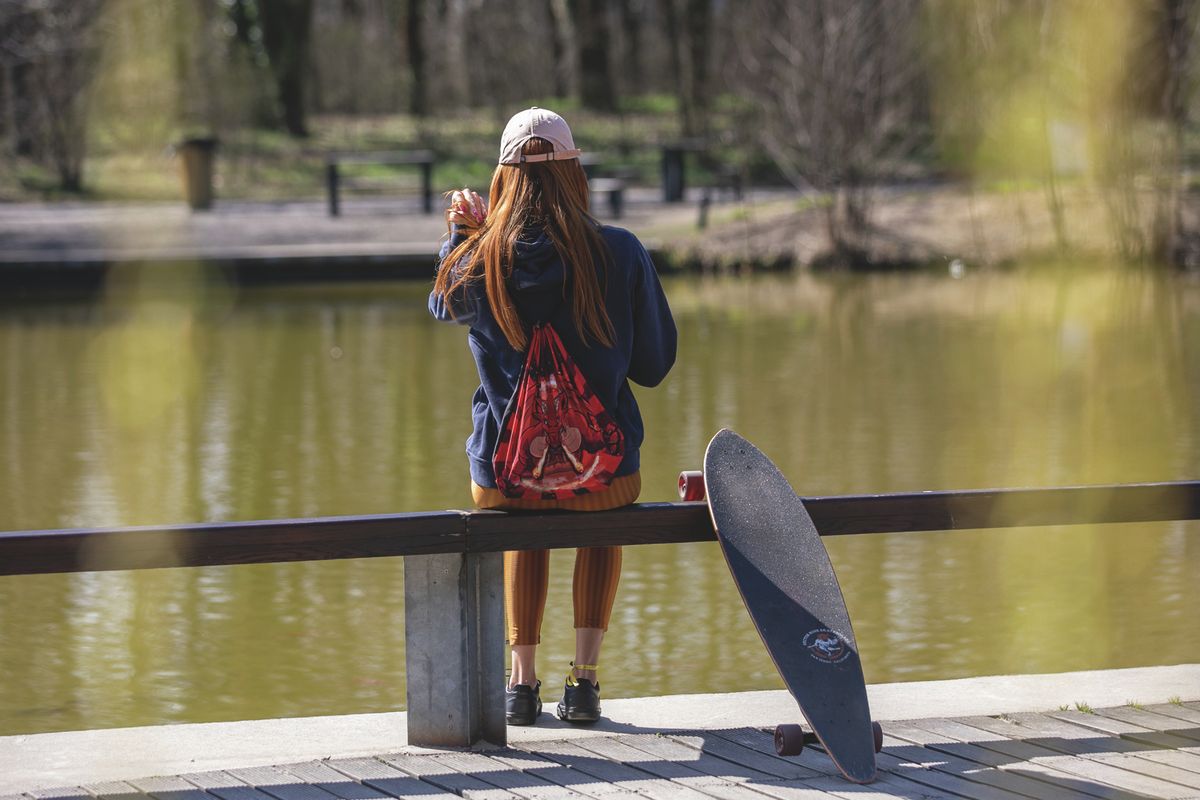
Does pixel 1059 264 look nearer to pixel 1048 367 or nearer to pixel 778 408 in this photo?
pixel 1048 367

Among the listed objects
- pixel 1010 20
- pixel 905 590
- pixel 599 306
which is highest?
pixel 1010 20

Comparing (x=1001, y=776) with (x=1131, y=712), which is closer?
(x=1001, y=776)

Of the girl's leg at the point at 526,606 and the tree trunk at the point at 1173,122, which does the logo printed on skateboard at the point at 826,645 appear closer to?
the girl's leg at the point at 526,606

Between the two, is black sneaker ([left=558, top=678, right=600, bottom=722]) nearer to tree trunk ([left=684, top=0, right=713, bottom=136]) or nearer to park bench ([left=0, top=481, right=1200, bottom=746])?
park bench ([left=0, top=481, right=1200, bottom=746])

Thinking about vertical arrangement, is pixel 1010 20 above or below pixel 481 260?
above

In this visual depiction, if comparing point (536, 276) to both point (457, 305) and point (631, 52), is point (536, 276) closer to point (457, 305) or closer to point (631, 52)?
point (457, 305)

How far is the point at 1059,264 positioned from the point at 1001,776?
67.0 feet

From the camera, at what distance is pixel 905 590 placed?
8.16 metres

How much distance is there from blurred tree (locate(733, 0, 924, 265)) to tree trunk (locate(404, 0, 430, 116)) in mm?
15741

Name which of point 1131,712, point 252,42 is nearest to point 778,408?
point 1131,712

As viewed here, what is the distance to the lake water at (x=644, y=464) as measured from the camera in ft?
23.2

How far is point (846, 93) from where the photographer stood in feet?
78.7

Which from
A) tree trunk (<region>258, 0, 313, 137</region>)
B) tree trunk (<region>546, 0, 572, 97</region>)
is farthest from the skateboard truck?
tree trunk (<region>546, 0, 572, 97</region>)

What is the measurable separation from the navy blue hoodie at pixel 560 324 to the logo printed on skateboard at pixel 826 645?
61 cm
